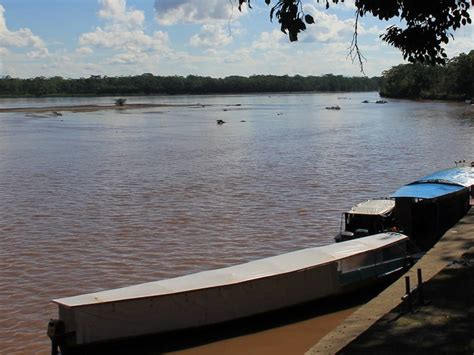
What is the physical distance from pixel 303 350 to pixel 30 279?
8.16 metres

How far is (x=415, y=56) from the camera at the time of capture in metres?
10.1

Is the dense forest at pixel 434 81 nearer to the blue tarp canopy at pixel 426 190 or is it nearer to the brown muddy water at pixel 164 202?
the brown muddy water at pixel 164 202

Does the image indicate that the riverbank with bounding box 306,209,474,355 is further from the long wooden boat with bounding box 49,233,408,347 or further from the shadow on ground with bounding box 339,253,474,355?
the long wooden boat with bounding box 49,233,408,347

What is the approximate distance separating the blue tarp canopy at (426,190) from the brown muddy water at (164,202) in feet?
10.0

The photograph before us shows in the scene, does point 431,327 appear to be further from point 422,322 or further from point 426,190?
point 426,190

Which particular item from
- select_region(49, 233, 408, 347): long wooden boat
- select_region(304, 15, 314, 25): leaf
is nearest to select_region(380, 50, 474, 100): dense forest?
select_region(49, 233, 408, 347): long wooden boat

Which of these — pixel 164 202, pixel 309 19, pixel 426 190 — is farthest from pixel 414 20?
pixel 164 202

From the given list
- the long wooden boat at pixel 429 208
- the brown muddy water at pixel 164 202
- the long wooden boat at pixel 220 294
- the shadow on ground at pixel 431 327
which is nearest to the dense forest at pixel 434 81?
the brown muddy water at pixel 164 202

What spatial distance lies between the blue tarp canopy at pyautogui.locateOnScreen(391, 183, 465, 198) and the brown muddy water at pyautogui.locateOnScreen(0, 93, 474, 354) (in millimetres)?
3050

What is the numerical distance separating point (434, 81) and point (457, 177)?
132611mm

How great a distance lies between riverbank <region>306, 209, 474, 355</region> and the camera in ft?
30.3

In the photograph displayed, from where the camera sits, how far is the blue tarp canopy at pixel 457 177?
1910 cm

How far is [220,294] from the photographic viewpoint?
12.0 meters

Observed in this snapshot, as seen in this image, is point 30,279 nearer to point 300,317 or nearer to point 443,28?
point 300,317
